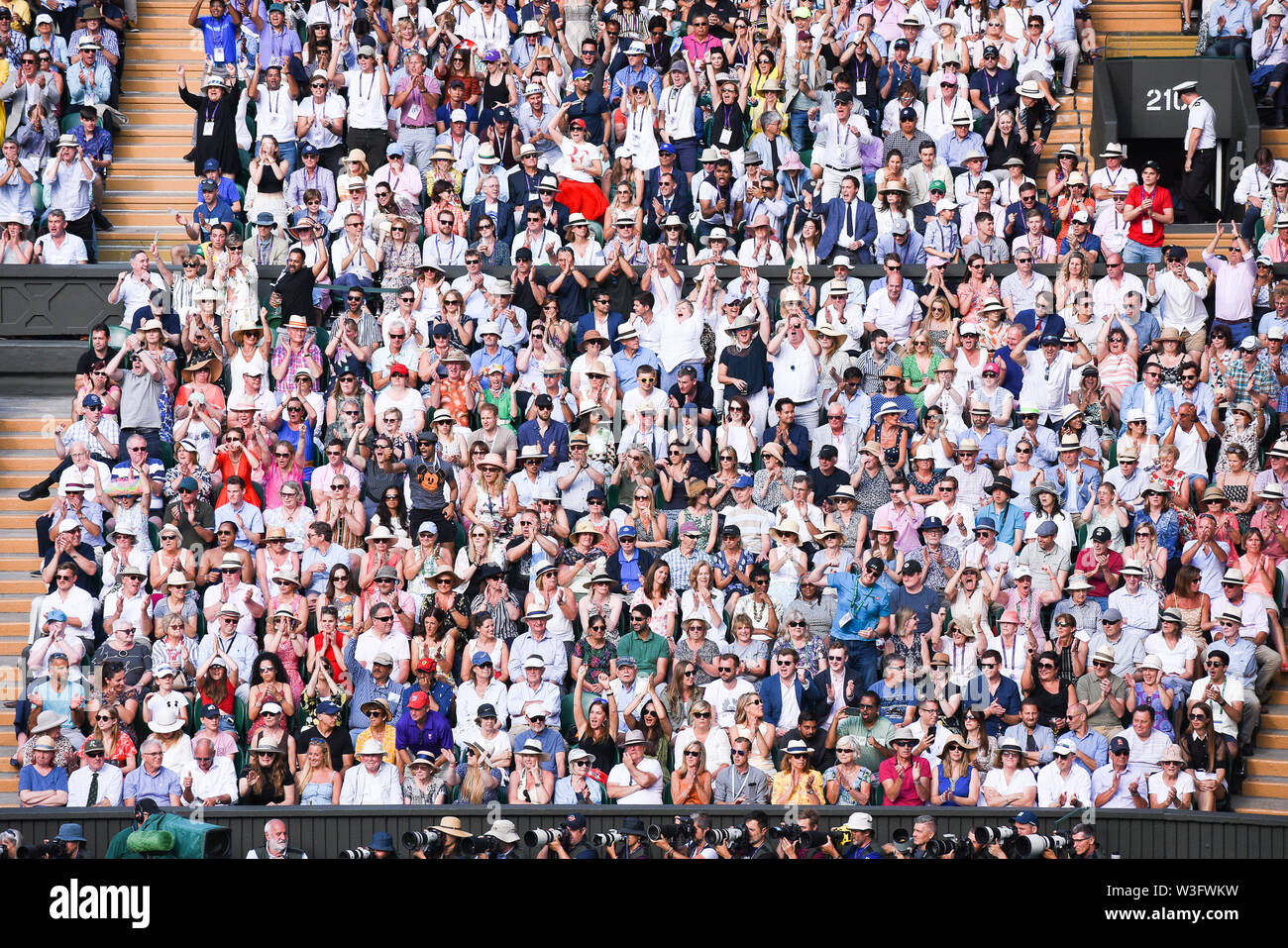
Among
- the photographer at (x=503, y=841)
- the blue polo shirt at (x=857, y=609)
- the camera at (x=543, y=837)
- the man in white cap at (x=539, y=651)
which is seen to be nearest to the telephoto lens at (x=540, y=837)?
the camera at (x=543, y=837)

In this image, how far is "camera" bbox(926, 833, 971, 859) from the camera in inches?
634

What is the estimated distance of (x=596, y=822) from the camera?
56.2ft

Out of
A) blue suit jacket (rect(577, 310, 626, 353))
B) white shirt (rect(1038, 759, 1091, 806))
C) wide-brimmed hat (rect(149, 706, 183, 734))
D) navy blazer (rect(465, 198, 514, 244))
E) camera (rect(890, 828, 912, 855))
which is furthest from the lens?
navy blazer (rect(465, 198, 514, 244))

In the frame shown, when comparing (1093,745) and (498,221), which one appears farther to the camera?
(498,221)

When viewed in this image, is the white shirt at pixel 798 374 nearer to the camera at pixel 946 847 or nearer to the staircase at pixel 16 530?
the camera at pixel 946 847

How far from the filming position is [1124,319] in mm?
21000

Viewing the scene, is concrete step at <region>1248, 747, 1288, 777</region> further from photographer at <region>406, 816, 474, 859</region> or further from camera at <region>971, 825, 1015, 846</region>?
photographer at <region>406, 816, 474, 859</region>

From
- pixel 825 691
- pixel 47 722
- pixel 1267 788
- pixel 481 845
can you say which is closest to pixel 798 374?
pixel 825 691

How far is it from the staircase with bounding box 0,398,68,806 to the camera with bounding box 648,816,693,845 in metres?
5.61

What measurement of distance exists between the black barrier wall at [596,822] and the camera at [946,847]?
0.58 m

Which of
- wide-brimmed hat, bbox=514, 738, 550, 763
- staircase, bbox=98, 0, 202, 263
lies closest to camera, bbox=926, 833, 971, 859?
wide-brimmed hat, bbox=514, 738, 550, 763

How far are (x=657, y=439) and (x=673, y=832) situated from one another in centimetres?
475

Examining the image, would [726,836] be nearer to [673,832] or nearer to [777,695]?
[673,832]
